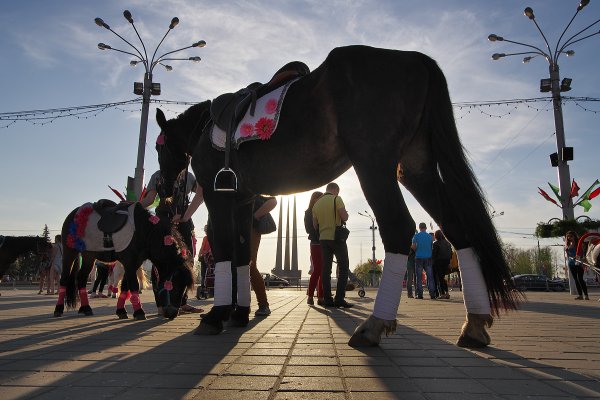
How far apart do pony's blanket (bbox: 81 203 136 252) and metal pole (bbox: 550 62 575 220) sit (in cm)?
1451

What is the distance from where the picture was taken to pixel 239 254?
479 centimetres

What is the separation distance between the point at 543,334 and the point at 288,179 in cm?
246

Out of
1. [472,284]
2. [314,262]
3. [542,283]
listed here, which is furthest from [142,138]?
[542,283]

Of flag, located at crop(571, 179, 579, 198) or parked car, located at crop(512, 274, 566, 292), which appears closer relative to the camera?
flag, located at crop(571, 179, 579, 198)

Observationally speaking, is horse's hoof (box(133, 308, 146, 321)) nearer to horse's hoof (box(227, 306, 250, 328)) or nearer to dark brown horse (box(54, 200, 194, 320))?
dark brown horse (box(54, 200, 194, 320))

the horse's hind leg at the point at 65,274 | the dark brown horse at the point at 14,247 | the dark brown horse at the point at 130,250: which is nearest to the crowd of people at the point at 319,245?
the dark brown horse at the point at 130,250

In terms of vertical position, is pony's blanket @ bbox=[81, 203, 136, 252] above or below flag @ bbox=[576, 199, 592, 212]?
below

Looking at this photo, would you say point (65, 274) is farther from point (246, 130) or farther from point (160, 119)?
point (246, 130)

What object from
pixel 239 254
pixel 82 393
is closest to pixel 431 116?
pixel 239 254

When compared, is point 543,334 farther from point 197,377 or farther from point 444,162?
point 197,377

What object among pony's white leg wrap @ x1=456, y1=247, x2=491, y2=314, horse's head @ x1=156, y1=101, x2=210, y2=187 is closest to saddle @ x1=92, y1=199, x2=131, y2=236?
horse's head @ x1=156, y1=101, x2=210, y2=187

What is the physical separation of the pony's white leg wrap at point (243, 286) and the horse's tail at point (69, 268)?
2.67m

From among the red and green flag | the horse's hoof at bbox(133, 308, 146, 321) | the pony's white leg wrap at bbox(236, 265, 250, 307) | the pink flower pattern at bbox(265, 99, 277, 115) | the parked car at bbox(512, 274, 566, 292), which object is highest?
the red and green flag

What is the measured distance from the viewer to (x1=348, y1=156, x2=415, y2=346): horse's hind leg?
10.2 feet
